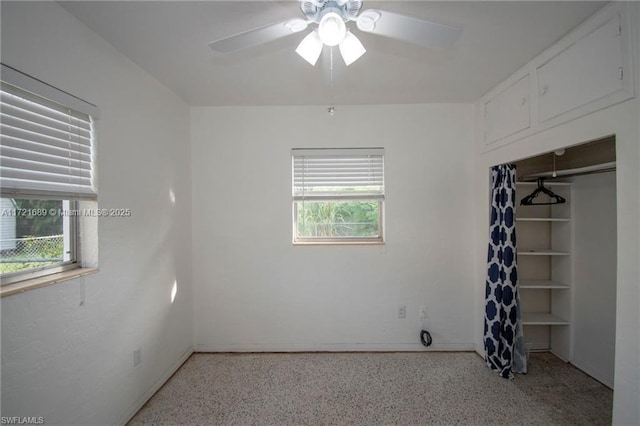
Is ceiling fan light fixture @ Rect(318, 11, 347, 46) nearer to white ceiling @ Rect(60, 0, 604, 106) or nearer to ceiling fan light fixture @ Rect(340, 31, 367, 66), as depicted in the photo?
ceiling fan light fixture @ Rect(340, 31, 367, 66)

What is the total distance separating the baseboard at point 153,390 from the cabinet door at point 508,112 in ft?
11.5

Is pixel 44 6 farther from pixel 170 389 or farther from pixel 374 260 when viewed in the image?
pixel 374 260

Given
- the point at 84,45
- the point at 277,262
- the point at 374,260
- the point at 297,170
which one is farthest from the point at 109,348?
the point at 374,260

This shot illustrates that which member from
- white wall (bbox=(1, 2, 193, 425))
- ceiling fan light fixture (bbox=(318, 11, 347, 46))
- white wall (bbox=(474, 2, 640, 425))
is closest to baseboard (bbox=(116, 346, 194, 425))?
white wall (bbox=(1, 2, 193, 425))

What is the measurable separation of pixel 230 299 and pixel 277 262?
0.61 m

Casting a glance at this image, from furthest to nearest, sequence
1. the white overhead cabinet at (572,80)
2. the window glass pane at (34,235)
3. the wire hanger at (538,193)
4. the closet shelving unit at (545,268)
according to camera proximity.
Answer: the closet shelving unit at (545,268) → the wire hanger at (538,193) → the white overhead cabinet at (572,80) → the window glass pane at (34,235)

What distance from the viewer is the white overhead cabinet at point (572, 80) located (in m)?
1.29

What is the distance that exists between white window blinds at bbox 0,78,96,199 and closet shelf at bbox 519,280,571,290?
11.4 feet

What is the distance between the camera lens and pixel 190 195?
101 inches

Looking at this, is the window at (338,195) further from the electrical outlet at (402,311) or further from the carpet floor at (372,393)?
the carpet floor at (372,393)

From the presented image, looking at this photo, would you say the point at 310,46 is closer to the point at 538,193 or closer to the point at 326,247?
the point at 326,247

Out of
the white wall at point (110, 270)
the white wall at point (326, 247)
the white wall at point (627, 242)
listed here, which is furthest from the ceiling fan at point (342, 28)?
the white wall at point (326, 247)

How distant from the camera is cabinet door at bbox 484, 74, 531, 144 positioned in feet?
6.26

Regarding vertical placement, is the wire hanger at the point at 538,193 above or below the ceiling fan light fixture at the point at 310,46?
below
